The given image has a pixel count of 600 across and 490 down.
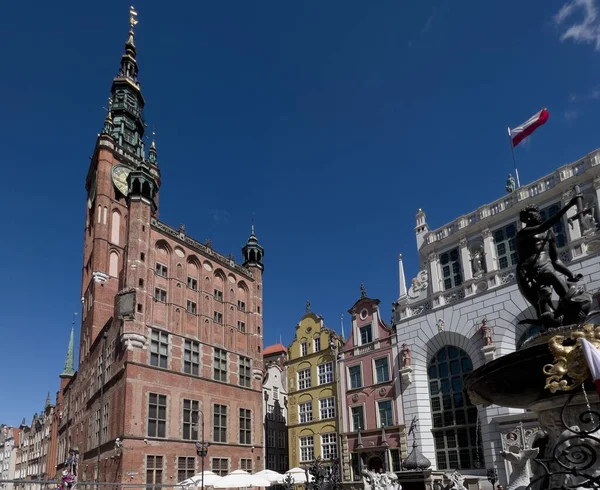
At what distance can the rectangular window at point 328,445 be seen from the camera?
3817 centimetres

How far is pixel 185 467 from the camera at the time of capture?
113ft

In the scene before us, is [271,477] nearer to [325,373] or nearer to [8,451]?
[325,373]

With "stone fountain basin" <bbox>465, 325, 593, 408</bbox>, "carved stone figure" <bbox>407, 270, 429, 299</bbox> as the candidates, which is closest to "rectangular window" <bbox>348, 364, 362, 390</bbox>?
"carved stone figure" <bbox>407, 270, 429, 299</bbox>

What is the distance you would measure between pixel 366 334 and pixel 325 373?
5.12 meters

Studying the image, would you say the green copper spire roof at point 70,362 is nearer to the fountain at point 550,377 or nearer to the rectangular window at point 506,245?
the rectangular window at point 506,245

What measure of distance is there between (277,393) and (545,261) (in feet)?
166

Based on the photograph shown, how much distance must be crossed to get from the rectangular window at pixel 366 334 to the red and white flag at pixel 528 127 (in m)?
16.4

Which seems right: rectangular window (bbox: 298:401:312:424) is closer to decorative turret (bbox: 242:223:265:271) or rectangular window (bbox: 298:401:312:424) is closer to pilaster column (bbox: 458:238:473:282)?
decorative turret (bbox: 242:223:265:271)

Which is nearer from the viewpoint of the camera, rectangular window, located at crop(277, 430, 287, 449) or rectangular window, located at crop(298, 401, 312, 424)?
rectangular window, located at crop(298, 401, 312, 424)

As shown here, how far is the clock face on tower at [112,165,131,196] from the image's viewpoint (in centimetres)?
5112

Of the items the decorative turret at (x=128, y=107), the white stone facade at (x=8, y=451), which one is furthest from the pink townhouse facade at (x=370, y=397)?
the white stone facade at (x=8, y=451)

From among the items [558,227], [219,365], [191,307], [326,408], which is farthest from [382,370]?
[191,307]

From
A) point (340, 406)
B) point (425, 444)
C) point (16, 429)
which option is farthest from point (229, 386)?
point (16, 429)

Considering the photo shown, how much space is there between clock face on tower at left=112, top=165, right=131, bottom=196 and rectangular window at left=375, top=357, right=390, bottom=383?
30862mm
